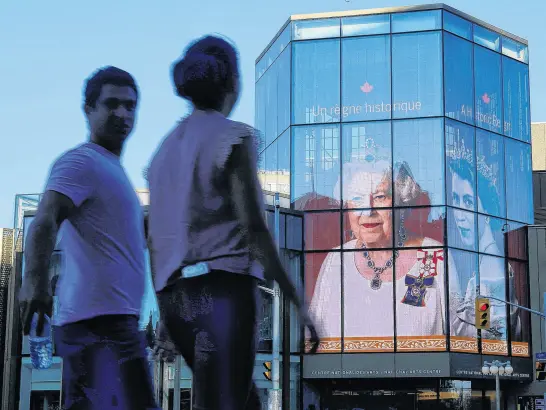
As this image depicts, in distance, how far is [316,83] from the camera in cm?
4303

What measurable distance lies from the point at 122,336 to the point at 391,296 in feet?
126

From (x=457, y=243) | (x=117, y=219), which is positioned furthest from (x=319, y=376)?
(x=117, y=219)

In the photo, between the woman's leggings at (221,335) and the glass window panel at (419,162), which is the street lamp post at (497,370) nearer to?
the glass window panel at (419,162)

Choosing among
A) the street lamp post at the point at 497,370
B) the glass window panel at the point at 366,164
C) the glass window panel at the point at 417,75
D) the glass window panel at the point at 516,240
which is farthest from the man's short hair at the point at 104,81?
the glass window panel at the point at 516,240

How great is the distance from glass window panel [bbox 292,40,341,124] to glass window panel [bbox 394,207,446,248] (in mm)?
5021

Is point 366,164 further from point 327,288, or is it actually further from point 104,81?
point 104,81

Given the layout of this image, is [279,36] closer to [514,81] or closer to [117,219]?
[514,81]

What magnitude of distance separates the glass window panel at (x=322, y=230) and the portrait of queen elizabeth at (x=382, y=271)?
41 cm

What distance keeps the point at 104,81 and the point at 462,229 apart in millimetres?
39187

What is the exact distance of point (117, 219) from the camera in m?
3.40

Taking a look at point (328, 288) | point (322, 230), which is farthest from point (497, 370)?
point (322, 230)

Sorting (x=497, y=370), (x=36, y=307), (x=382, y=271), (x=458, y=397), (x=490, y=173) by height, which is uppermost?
(x=490, y=173)

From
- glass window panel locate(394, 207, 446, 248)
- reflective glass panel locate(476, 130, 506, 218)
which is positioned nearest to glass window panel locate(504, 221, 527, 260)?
reflective glass panel locate(476, 130, 506, 218)

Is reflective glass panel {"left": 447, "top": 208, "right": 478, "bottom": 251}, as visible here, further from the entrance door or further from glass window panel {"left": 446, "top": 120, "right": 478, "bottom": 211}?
the entrance door
